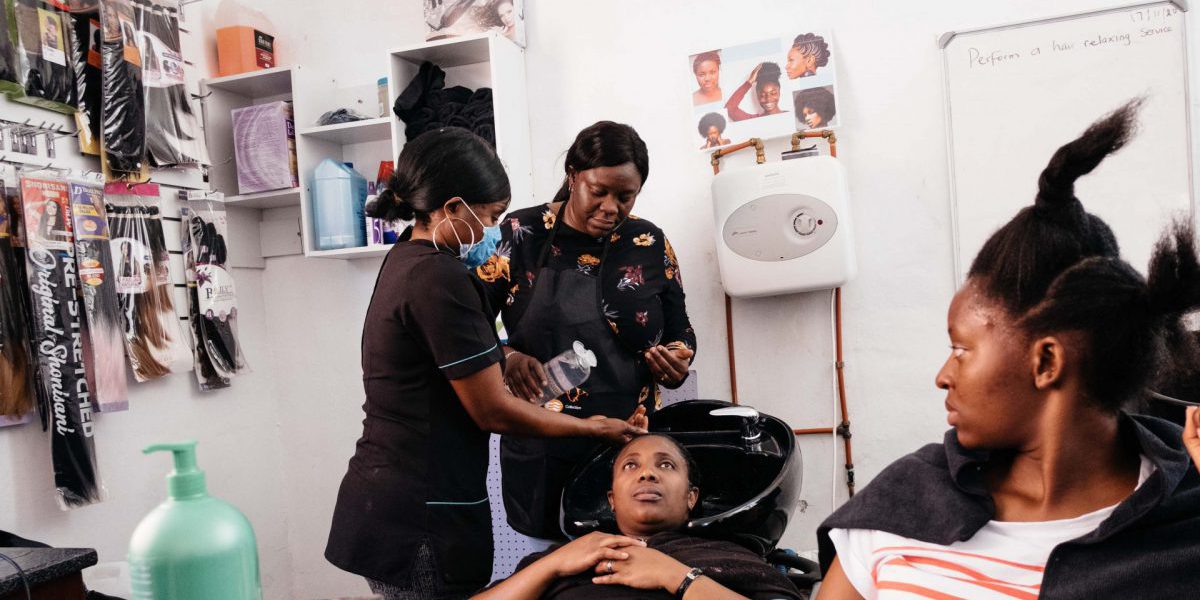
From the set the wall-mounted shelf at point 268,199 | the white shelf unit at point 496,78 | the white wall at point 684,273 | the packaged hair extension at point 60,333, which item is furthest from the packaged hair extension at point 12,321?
the white shelf unit at point 496,78

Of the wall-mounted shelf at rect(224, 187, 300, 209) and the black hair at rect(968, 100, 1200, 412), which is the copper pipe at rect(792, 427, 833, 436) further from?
the wall-mounted shelf at rect(224, 187, 300, 209)

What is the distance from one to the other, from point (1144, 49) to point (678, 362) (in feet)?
5.33

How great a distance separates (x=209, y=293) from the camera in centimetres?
311

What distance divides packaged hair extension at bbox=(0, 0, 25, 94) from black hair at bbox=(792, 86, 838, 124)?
7.37 ft

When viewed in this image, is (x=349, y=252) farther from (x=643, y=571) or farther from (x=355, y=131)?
(x=643, y=571)

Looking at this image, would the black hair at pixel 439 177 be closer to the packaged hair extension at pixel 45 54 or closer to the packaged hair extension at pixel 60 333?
the packaged hair extension at pixel 60 333

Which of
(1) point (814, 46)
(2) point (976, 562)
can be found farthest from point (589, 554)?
(1) point (814, 46)

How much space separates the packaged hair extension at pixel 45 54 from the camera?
8.11 feet

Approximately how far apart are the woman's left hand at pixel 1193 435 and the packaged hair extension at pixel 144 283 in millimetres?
2738

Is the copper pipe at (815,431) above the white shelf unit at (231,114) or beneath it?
beneath

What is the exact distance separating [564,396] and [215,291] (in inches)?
62.0

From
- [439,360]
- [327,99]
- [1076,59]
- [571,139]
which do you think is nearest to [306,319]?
[327,99]

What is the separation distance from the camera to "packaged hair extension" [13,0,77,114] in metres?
2.47

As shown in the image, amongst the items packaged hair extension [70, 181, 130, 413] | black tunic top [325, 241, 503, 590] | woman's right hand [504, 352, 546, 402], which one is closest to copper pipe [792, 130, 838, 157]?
woman's right hand [504, 352, 546, 402]
